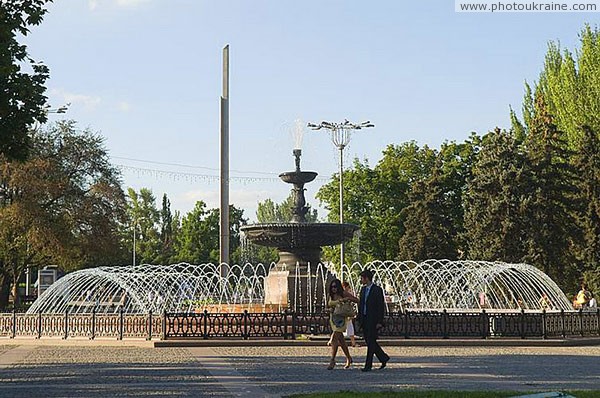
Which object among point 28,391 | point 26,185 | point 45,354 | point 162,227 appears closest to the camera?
point 28,391

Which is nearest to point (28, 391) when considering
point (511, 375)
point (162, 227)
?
point (511, 375)

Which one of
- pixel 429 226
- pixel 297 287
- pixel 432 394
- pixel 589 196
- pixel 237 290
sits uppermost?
pixel 589 196

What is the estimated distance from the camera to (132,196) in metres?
110

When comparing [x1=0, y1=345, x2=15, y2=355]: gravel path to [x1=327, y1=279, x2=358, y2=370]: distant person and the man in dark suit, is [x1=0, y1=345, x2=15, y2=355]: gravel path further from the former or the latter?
the man in dark suit

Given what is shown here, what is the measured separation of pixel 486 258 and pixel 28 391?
38.8 metres

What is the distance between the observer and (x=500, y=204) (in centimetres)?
4956

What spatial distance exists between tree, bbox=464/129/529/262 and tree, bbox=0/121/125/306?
19.0 meters

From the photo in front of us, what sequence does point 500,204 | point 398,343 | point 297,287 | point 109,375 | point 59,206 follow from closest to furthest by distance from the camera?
1. point 109,375
2. point 398,343
3. point 297,287
4. point 59,206
5. point 500,204

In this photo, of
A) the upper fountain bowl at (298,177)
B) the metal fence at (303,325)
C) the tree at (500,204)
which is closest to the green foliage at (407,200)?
the tree at (500,204)

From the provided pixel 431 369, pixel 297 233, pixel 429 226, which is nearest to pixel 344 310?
pixel 431 369

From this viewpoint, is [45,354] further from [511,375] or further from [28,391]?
[511,375]

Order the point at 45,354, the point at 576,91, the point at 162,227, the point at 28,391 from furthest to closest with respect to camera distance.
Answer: the point at 162,227 < the point at 576,91 < the point at 45,354 < the point at 28,391

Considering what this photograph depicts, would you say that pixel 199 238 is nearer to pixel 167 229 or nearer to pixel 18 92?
pixel 167 229

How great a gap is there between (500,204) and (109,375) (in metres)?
37.2
